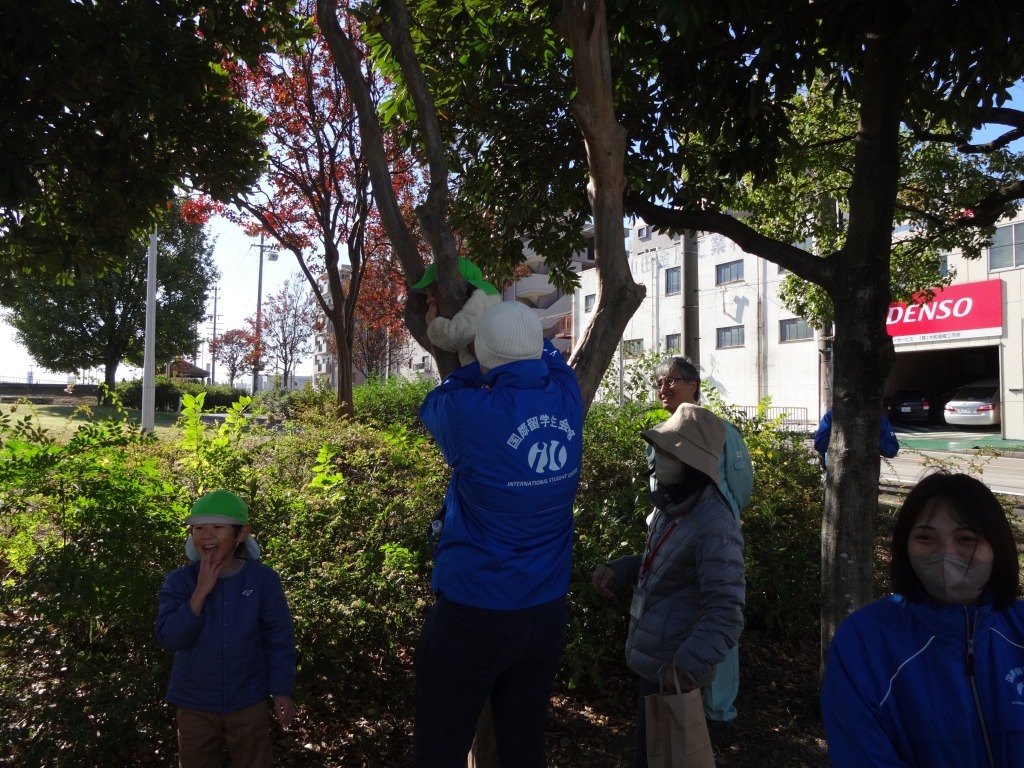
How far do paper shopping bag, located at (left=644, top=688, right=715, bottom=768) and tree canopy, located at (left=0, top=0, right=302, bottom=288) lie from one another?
Result: 3.44 metres

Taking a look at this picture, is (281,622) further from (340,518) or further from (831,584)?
(831,584)

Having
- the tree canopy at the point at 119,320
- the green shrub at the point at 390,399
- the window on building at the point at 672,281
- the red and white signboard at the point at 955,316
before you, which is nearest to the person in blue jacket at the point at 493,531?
the green shrub at the point at 390,399

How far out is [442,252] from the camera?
263cm

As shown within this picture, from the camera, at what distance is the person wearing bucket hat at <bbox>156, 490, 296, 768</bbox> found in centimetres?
284

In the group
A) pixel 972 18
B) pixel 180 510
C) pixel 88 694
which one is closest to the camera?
pixel 88 694

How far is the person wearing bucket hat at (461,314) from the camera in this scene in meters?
2.46

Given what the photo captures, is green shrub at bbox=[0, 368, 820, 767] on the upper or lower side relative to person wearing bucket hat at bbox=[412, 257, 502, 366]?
lower

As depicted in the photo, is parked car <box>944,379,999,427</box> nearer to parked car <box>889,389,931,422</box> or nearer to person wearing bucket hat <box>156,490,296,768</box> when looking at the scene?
parked car <box>889,389,931,422</box>

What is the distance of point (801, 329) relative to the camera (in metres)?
32.4

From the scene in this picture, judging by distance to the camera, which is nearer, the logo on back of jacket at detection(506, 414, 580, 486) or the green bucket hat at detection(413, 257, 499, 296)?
the logo on back of jacket at detection(506, 414, 580, 486)

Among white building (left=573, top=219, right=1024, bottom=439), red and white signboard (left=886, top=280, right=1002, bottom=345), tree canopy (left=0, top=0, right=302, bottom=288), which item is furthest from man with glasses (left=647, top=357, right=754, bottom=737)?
red and white signboard (left=886, top=280, right=1002, bottom=345)

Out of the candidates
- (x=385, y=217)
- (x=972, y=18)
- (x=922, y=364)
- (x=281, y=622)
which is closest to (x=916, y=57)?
(x=972, y=18)

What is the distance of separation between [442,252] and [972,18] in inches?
139

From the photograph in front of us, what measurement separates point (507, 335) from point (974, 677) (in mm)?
1428
